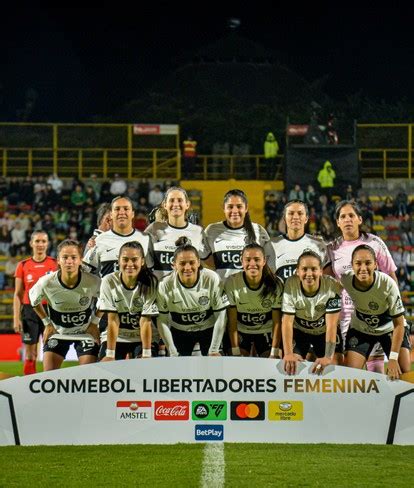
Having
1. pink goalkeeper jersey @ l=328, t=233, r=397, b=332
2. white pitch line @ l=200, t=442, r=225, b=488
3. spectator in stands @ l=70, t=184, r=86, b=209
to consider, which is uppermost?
spectator in stands @ l=70, t=184, r=86, b=209

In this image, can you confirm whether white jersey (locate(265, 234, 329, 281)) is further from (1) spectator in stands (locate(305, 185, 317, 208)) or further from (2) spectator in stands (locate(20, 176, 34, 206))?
(2) spectator in stands (locate(20, 176, 34, 206))

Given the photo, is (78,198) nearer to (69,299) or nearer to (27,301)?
(27,301)

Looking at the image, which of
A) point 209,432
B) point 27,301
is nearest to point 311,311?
point 209,432

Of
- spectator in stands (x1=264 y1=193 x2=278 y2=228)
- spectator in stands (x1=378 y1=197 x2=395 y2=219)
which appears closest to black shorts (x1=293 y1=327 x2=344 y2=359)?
spectator in stands (x1=264 y1=193 x2=278 y2=228)

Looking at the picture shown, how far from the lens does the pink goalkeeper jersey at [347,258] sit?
31.6 ft

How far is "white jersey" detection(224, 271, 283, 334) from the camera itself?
29.8 feet

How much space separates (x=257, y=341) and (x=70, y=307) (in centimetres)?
150

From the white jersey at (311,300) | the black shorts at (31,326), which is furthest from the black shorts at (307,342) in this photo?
the black shorts at (31,326)

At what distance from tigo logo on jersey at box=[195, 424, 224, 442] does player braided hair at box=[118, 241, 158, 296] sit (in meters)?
1.20

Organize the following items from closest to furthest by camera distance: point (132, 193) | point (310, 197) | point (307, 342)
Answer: point (307, 342)
point (132, 193)
point (310, 197)

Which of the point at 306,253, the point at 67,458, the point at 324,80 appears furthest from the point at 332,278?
the point at 324,80

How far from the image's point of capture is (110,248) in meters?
9.88

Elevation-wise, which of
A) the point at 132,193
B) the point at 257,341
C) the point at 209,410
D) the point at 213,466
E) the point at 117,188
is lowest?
the point at 213,466

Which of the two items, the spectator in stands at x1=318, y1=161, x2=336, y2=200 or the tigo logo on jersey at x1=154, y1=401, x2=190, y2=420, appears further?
the spectator in stands at x1=318, y1=161, x2=336, y2=200
